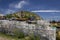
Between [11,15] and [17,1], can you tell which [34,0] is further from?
[11,15]

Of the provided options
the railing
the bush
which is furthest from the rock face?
the bush

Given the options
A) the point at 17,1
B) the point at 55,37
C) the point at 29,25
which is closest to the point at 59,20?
the point at 55,37

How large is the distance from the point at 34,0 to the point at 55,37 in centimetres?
71

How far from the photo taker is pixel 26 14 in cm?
270

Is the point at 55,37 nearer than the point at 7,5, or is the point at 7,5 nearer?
the point at 55,37

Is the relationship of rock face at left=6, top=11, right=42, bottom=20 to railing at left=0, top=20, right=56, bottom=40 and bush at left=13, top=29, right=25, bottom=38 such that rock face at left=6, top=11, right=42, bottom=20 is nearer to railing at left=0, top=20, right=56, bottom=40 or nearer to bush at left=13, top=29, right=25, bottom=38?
railing at left=0, top=20, right=56, bottom=40

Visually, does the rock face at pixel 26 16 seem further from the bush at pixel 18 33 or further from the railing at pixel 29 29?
the bush at pixel 18 33

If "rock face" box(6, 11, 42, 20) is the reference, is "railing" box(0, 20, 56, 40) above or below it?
below

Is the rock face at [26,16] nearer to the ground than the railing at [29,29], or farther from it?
farther from it

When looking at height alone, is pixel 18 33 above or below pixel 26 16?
below

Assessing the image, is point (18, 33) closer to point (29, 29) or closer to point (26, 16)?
point (29, 29)

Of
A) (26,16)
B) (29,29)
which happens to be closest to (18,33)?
(29,29)

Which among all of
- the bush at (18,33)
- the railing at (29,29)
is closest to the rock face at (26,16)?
the railing at (29,29)

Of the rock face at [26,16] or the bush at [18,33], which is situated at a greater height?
the rock face at [26,16]
